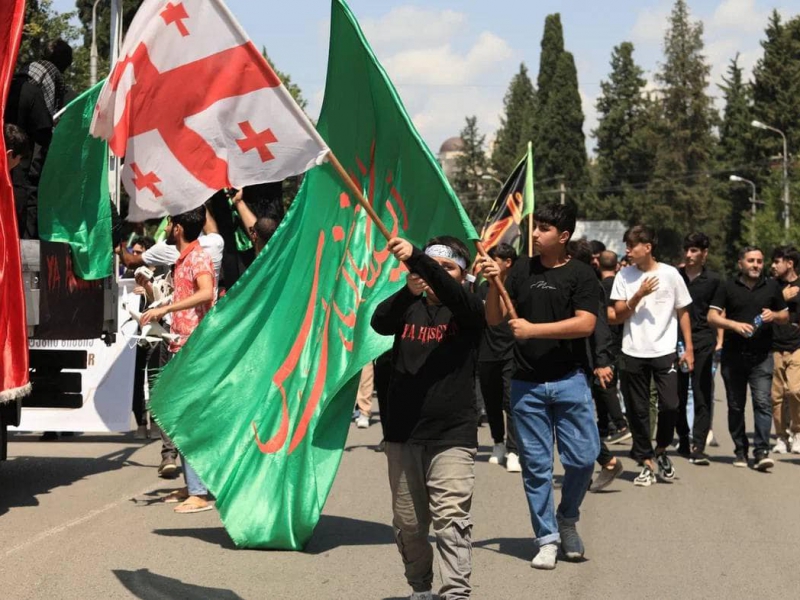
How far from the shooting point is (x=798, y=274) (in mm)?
13648

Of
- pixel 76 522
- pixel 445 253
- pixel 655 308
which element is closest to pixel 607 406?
pixel 655 308

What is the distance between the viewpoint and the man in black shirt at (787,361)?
502 inches

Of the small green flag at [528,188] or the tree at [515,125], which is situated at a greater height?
the tree at [515,125]

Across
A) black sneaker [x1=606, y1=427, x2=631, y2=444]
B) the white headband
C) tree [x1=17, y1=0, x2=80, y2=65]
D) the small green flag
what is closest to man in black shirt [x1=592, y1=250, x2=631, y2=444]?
black sneaker [x1=606, y1=427, x2=631, y2=444]

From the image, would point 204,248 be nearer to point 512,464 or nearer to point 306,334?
point 306,334

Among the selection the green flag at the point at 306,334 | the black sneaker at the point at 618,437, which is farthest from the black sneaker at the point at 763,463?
the green flag at the point at 306,334

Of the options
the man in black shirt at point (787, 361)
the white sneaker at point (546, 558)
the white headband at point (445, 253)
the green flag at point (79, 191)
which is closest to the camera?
the white headband at point (445, 253)

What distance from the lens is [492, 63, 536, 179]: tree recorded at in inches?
3905

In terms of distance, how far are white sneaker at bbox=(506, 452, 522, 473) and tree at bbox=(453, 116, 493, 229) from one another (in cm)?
8155

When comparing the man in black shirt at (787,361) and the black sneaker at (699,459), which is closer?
the black sneaker at (699,459)

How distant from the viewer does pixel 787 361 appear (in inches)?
508

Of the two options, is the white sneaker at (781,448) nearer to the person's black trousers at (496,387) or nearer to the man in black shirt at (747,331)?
the man in black shirt at (747,331)

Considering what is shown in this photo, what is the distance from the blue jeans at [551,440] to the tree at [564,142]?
87.2m

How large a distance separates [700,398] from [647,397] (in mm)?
1553
